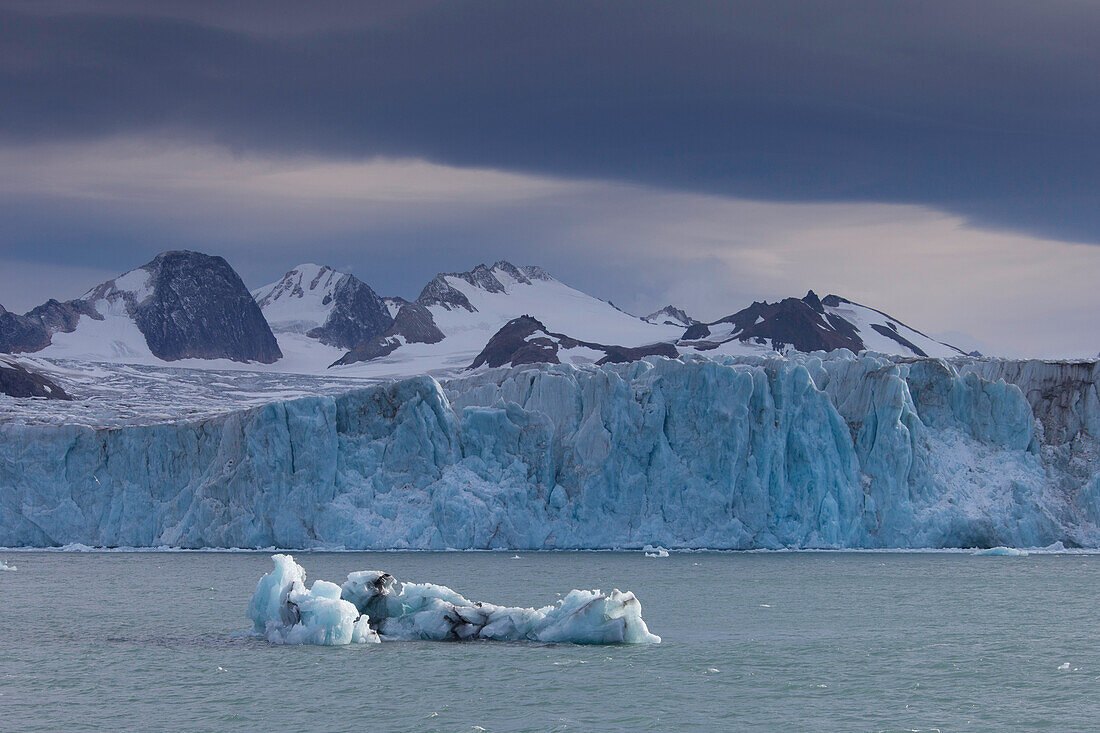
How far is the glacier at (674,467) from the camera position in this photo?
50625 mm

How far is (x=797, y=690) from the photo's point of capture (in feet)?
67.3

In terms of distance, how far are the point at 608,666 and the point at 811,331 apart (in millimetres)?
132563

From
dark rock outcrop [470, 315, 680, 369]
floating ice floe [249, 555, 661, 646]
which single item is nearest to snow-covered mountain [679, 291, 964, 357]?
dark rock outcrop [470, 315, 680, 369]

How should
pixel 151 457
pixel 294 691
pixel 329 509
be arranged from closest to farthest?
pixel 294 691 → pixel 329 509 → pixel 151 457

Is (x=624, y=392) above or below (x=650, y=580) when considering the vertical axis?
above

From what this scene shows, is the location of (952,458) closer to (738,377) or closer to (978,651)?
(738,377)

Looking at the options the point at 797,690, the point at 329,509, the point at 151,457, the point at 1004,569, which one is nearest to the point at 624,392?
the point at 329,509

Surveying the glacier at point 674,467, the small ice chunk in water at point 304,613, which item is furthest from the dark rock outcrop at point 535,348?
the small ice chunk in water at point 304,613

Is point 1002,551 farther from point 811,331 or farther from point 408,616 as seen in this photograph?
point 811,331

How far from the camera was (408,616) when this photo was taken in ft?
87.9

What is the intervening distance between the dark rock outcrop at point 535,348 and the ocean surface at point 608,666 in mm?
108798

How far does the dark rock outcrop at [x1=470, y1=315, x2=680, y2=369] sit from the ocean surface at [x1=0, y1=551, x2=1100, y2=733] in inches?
4283

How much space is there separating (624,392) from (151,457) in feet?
71.5

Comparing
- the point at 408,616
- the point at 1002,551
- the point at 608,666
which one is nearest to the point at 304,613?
the point at 408,616
